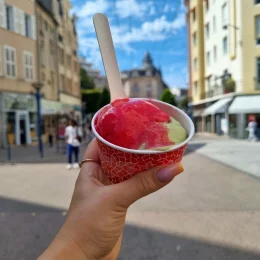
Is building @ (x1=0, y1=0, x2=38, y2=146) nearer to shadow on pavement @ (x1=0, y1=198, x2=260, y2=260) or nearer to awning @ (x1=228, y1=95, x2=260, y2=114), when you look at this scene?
awning @ (x1=228, y1=95, x2=260, y2=114)

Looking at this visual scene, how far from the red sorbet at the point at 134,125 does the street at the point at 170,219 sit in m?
1.93

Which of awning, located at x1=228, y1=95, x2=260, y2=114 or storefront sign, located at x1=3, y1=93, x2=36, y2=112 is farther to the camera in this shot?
awning, located at x1=228, y1=95, x2=260, y2=114

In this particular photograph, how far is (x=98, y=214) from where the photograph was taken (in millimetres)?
1017

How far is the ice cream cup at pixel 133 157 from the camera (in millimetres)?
935

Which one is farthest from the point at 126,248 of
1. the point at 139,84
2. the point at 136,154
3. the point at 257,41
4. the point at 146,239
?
the point at 139,84

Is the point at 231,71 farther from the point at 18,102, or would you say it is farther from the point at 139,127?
the point at 139,127

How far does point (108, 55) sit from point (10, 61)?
16.1m

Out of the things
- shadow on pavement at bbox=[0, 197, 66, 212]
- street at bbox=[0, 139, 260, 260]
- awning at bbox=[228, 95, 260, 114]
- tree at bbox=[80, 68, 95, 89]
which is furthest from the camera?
tree at bbox=[80, 68, 95, 89]

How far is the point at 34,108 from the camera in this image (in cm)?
1773

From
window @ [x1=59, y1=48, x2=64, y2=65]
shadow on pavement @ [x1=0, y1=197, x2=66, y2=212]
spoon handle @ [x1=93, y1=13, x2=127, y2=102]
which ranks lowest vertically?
shadow on pavement @ [x1=0, y1=197, x2=66, y2=212]

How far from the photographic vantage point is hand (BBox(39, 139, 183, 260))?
3.22 feet

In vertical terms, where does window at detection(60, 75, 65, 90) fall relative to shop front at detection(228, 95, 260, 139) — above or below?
above

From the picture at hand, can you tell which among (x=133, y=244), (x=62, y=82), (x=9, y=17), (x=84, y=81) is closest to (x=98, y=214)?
(x=133, y=244)

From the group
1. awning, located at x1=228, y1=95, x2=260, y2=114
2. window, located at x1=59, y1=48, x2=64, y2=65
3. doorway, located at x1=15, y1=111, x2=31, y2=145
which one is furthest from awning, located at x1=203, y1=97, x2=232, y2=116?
window, located at x1=59, y1=48, x2=64, y2=65
